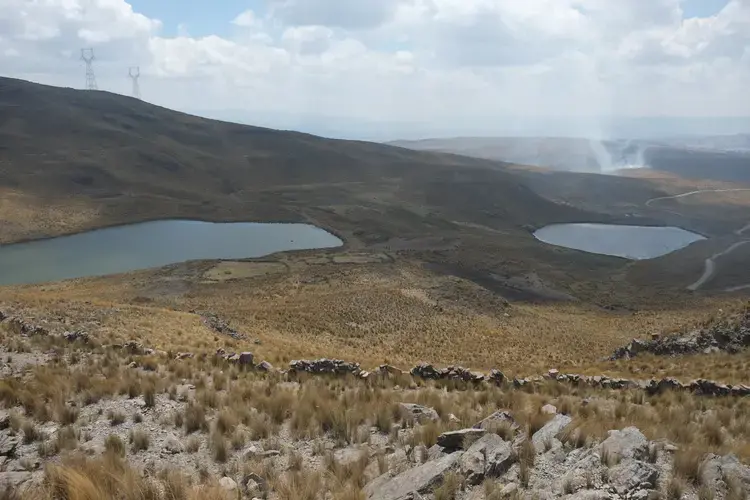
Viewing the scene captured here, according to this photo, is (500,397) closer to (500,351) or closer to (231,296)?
(500,351)

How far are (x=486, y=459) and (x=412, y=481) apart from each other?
1.14 metres

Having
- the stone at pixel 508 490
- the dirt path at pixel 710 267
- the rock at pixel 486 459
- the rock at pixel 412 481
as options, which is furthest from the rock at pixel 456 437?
the dirt path at pixel 710 267

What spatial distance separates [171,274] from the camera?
181 ft

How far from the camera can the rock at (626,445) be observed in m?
6.97

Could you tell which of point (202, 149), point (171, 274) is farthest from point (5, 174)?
point (171, 274)

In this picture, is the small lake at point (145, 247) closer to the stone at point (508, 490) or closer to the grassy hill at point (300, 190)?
the grassy hill at point (300, 190)

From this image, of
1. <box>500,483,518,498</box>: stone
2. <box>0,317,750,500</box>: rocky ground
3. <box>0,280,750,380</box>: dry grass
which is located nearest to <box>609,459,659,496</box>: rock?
<box>0,317,750,500</box>: rocky ground

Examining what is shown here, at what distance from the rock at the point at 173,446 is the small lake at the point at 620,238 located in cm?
9355

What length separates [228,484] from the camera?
6934mm

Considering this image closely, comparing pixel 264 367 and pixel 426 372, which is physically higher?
pixel 264 367

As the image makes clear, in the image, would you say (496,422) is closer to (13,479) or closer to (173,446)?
(173,446)

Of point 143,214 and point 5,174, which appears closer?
point 143,214

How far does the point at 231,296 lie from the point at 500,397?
1473 inches

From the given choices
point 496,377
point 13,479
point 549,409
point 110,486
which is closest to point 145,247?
point 496,377
